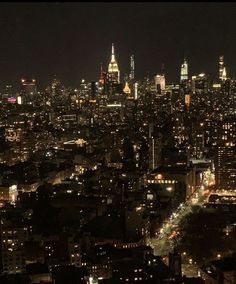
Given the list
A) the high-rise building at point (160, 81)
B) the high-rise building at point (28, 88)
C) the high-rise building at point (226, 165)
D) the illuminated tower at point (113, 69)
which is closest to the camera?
the high-rise building at point (226, 165)

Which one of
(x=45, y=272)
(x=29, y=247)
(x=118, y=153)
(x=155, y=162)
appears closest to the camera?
(x=45, y=272)

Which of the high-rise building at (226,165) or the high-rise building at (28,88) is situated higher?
the high-rise building at (28,88)

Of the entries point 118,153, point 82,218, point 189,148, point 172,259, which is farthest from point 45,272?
point 189,148

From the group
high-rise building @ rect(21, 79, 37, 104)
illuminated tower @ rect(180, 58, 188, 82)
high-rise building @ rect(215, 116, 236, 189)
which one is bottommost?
high-rise building @ rect(215, 116, 236, 189)

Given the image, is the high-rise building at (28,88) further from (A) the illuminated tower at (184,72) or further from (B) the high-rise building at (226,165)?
(B) the high-rise building at (226,165)

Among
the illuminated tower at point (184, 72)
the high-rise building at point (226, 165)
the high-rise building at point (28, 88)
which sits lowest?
the high-rise building at point (226, 165)

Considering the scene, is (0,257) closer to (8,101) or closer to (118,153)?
(118,153)

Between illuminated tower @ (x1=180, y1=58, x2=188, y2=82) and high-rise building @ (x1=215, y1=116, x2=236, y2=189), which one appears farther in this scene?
Result: illuminated tower @ (x1=180, y1=58, x2=188, y2=82)

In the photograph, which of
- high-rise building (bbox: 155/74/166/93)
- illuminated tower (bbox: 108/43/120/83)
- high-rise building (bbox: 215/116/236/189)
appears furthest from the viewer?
high-rise building (bbox: 155/74/166/93)

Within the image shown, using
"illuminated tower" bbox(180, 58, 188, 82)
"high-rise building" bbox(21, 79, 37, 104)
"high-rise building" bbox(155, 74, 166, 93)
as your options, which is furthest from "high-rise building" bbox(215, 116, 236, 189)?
"high-rise building" bbox(21, 79, 37, 104)

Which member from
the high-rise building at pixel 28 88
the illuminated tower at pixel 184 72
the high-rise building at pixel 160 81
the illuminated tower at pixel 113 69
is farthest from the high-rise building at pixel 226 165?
the high-rise building at pixel 28 88

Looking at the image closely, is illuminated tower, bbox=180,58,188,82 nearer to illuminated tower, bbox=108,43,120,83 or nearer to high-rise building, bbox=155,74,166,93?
high-rise building, bbox=155,74,166,93
